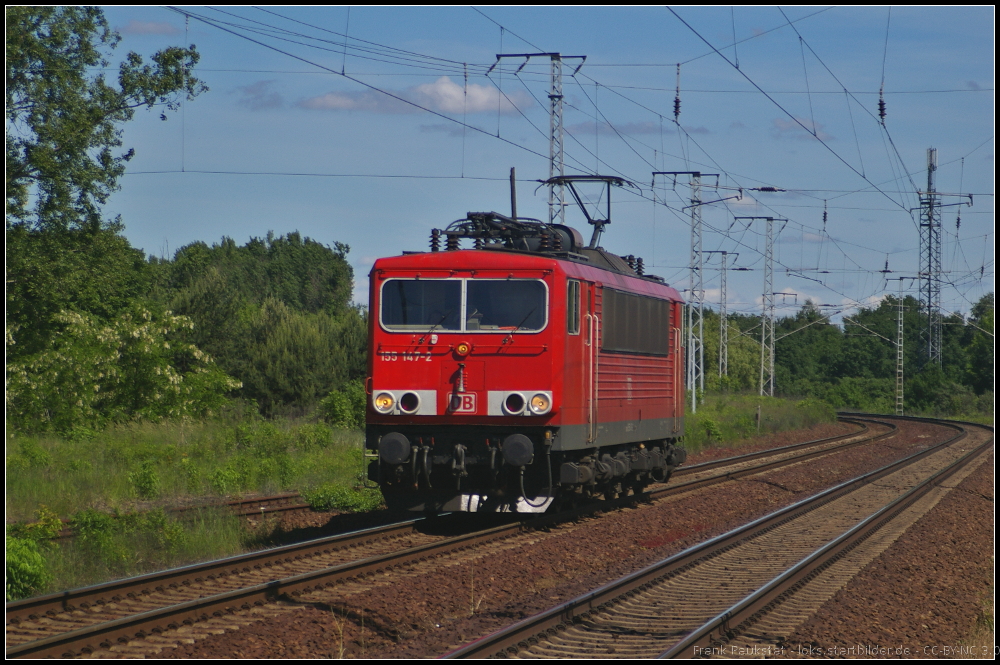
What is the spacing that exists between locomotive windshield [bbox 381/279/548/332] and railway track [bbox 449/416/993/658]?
363cm

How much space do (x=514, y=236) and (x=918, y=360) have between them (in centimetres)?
7843

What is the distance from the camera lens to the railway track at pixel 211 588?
7.59m

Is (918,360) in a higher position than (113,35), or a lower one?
lower

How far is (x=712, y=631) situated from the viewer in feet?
26.5

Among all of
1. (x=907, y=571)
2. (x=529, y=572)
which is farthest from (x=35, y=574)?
(x=907, y=571)

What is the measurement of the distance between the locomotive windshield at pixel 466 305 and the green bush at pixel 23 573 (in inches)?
205

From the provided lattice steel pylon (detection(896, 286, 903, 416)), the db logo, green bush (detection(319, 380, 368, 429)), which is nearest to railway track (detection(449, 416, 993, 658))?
the db logo

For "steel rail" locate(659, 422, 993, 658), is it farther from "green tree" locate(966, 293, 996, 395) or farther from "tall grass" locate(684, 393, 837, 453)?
"green tree" locate(966, 293, 996, 395)

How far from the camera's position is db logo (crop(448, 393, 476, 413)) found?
1266 centimetres

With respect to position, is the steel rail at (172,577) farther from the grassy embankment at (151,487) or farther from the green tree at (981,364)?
the green tree at (981,364)

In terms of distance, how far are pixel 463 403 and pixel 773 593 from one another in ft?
15.2

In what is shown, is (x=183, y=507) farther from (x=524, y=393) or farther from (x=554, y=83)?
(x=554, y=83)

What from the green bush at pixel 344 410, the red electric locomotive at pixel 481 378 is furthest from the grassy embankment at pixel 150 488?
the red electric locomotive at pixel 481 378

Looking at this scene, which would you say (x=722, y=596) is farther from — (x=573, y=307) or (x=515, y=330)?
(x=573, y=307)
